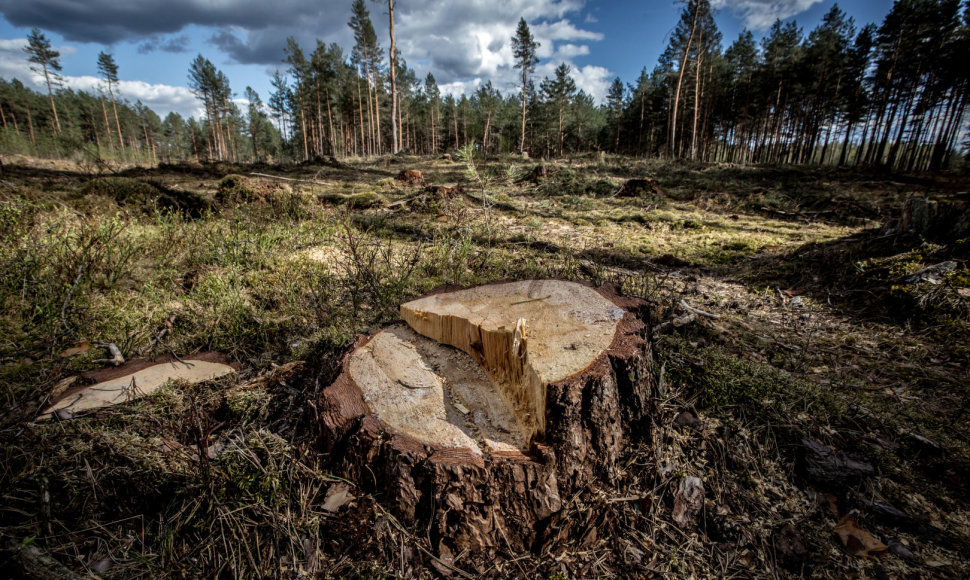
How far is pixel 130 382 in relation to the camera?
2.16 m

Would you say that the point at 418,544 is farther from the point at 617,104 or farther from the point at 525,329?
Result: the point at 617,104

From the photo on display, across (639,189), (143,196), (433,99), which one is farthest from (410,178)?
(433,99)

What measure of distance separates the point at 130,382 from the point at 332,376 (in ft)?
4.78

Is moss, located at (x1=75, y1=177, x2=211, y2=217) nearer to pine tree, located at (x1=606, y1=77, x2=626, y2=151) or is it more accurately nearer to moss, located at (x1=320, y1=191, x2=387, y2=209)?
moss, located at (x1=320, y1=191, x2=387, y2=209)

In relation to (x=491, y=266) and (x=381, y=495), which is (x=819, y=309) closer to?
(x=491, y=266)

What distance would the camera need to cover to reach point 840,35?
2344 cm

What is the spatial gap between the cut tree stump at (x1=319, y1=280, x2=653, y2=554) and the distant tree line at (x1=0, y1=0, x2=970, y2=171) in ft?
54.4

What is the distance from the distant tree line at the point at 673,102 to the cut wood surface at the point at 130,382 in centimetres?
1654


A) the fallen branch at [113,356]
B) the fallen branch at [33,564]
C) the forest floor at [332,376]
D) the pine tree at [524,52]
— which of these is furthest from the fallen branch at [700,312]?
the pine tree at [524,52]

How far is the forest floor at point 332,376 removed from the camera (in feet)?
4.78

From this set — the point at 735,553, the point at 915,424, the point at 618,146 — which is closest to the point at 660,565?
the point at 735,553

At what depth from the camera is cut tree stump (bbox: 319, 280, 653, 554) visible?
1.44 m

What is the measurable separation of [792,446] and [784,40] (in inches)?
1401

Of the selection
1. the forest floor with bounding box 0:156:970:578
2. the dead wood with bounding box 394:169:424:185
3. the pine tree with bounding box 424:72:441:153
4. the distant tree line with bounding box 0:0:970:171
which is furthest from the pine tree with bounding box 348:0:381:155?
the forest floor with bounding box 0:156:970:578
